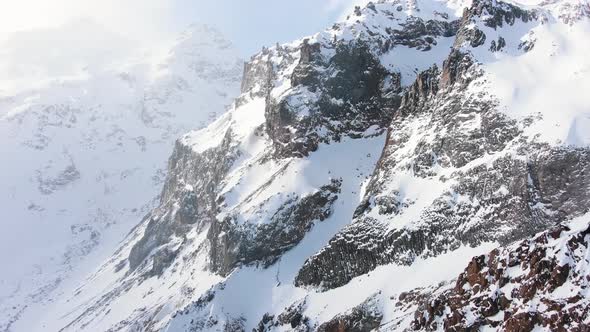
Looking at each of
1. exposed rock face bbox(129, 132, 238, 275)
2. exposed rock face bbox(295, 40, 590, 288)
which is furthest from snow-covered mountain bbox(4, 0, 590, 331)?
exposed rock face bbox(129, 132, 238, 275)

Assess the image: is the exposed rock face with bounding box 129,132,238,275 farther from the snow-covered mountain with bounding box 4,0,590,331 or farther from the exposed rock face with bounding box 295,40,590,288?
the exposed rock face with bounding box 295,40,590,288

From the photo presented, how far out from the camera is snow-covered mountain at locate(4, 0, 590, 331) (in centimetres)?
5728

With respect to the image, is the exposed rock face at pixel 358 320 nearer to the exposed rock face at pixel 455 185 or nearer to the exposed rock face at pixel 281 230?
the exposed rock face at pixel 455 185

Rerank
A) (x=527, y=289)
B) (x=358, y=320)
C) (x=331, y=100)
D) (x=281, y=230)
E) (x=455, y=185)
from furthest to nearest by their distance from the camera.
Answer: (x=331, y=100)
(x=281, y=230)
(x=455, y=185)
(x=358, y=320)
(x=527, y=289)

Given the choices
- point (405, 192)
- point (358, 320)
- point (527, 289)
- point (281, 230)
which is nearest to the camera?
point (527, 289)

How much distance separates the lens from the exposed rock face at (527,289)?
46688 mm

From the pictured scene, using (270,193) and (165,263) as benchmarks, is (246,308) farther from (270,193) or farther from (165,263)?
(165,263)

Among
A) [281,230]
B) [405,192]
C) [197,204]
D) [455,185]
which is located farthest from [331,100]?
[197,204]

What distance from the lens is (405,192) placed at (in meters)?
103

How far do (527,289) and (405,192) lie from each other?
5339cm

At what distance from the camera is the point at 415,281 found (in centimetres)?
8919

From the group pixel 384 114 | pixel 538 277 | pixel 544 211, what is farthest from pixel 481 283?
pixel 384 114

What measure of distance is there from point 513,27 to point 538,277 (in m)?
78.1

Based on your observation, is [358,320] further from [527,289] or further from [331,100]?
[331,100]
